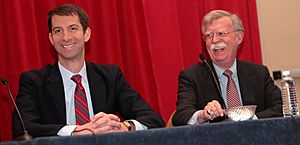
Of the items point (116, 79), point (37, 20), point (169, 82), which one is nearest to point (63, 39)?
point (116, 79)

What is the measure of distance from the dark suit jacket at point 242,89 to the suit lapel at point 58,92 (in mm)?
641

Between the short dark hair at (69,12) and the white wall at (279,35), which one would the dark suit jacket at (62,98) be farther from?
the white wall at (279,35)

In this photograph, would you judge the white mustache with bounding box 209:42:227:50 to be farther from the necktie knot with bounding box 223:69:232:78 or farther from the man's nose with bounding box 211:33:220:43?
the necktie knot with bounding box 223:69:232:78

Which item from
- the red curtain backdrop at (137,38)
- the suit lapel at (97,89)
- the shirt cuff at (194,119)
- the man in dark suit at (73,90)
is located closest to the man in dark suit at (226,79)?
the shirt cuff at (194,119)

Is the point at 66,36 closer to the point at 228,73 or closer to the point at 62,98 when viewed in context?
the point at 62,98

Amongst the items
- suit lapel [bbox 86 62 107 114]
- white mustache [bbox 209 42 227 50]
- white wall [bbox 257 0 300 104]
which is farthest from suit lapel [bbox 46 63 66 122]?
white wall [bbox 257 0 300 104]

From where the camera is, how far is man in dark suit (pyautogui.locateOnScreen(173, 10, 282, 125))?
125 inches

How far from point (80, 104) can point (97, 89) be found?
0.44 ft

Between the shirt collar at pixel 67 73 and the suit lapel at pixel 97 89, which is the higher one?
the shirt collar at pixel 67 73

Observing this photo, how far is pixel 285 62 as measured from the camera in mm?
4258

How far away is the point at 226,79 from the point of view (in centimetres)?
329

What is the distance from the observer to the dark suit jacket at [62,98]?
114 inches

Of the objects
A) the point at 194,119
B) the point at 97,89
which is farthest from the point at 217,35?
the point at 97,89

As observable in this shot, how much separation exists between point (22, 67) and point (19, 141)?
186cm
